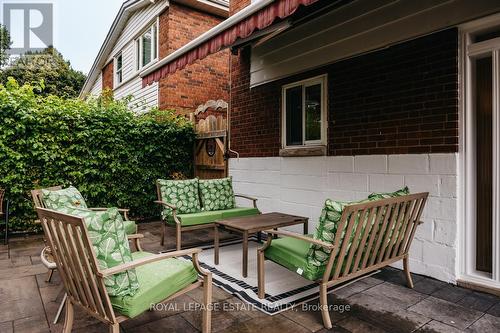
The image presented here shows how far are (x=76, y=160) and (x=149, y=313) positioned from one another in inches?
162

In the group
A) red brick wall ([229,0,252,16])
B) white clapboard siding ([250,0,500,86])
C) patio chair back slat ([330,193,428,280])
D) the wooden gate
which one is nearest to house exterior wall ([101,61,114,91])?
the wooden gate

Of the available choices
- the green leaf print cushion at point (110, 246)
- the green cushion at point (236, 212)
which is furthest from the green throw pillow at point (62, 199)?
the green cushion at point (236, 212)

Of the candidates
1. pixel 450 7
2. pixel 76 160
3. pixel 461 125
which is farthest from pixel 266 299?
pixel 76 160

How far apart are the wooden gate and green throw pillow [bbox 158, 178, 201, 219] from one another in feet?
5.30

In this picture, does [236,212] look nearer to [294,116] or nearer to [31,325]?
[294,116]

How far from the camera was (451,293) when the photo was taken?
10.2 ft

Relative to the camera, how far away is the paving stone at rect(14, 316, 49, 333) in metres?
2.42

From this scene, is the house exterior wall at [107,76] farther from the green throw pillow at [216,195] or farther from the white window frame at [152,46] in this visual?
the green throw pillow at [216,195]

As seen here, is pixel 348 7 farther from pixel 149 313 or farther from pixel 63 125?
pixel 63 125

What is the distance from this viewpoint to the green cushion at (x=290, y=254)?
2.65 meters

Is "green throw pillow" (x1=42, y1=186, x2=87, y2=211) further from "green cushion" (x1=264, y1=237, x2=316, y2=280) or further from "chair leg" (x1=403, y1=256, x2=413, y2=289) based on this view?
"chair leg" (x1=403, y1=256, x2=413, y2=289)

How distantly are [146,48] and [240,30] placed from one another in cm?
794

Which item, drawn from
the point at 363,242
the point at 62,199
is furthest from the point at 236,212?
the point at 363,242

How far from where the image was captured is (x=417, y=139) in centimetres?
363
